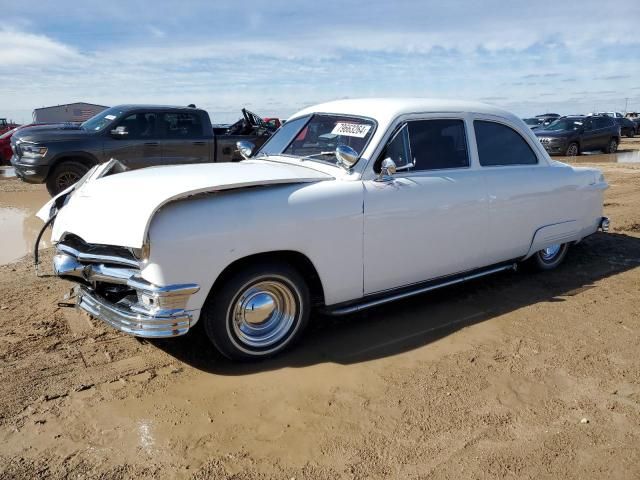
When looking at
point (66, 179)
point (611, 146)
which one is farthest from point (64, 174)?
point (611, 146)

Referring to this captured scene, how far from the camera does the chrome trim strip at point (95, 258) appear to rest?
333 cm

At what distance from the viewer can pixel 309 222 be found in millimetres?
3627

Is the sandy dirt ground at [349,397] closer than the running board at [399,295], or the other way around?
the sandy dirt ground at [349,397]

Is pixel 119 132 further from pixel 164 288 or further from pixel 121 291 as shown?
pixel 164 288

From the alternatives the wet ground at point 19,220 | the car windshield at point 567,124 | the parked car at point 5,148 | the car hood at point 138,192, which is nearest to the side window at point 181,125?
the wet ground at point 19,220

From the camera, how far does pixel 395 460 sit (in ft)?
8.96

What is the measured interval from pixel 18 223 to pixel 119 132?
229cm

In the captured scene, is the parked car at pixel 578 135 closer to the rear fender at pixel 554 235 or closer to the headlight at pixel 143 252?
the rear fender at pixel 554 235

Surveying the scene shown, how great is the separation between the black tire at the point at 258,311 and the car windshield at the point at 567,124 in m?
19.0

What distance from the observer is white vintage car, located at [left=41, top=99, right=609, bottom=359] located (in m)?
3.27

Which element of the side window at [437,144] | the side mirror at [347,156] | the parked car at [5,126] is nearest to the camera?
the side mirror at [347,156]

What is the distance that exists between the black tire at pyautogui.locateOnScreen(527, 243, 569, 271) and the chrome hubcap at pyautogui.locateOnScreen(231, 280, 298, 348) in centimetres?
305

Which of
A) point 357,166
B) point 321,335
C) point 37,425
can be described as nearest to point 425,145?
point 357,166

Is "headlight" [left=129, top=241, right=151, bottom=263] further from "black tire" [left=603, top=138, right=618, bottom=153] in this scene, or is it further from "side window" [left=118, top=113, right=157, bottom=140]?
"black tire" [left=603, top=138, right=618, bottom=153]
